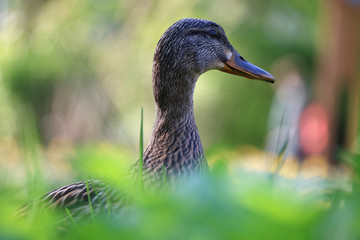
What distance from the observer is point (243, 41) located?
11.2 metres

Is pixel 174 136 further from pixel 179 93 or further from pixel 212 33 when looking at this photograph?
pixel 212 33

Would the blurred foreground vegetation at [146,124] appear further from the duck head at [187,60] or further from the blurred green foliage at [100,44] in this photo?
the duck head at [187,60]

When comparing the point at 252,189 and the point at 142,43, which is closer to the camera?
the point at 252,189

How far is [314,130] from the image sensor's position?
6238 mm

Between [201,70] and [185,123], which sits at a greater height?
[201,70]

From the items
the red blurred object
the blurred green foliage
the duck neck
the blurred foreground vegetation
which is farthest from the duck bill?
the red blurred object

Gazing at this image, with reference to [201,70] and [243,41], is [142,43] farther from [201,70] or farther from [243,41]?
[201,70]

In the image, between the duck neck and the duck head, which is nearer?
the duck neck

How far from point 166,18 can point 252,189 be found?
6404mm

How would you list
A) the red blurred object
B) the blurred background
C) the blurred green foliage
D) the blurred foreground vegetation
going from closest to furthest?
the blurred foreground vegetation < the blurred background < the red blurred object < the blurred green foliage

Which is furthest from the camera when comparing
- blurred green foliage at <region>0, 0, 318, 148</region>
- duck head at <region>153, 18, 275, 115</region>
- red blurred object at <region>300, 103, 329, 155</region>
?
blurred green foliage at <region>0, 0, 318, 148</region>

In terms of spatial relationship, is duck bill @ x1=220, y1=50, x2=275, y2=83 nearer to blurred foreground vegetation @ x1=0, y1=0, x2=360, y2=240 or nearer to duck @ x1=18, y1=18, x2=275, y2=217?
duck @ x1=18, y1=18, x2=275, y2=217

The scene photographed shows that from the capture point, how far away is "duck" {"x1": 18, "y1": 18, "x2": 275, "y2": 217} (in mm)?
1391

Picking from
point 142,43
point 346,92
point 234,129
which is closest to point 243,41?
point 234,129
